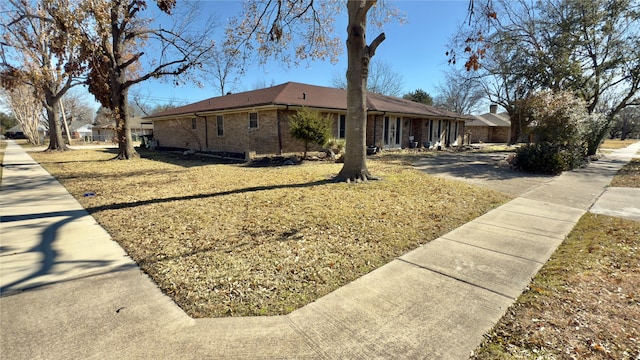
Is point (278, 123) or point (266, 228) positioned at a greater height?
point (278, 123)

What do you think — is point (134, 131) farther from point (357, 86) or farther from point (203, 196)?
point (357, 86)

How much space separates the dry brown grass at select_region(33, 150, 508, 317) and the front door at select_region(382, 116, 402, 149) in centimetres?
1107

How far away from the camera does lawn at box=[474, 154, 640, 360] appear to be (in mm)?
2340

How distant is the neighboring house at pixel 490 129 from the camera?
39.8 m

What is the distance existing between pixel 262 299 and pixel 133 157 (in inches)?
717

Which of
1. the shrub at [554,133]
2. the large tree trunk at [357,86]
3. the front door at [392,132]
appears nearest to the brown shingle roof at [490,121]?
the front door at [392,132]

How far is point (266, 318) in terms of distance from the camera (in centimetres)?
277

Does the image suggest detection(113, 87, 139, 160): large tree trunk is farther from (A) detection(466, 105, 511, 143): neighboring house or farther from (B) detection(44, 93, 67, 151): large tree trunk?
(A) detection(466, 105, 511, 143): neighboring house

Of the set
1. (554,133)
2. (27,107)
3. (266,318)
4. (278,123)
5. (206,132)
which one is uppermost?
(27,107)

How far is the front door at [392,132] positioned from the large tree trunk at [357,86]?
11.6 metres

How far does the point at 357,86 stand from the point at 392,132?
→ 42.6 feet

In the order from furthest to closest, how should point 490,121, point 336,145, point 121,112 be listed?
1. point 490,121
2. point 121,112
3. point 336,145

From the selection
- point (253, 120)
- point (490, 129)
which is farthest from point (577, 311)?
point (490, 129)

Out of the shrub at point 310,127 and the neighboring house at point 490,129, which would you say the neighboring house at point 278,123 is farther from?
the neighboring house at point 490,129
